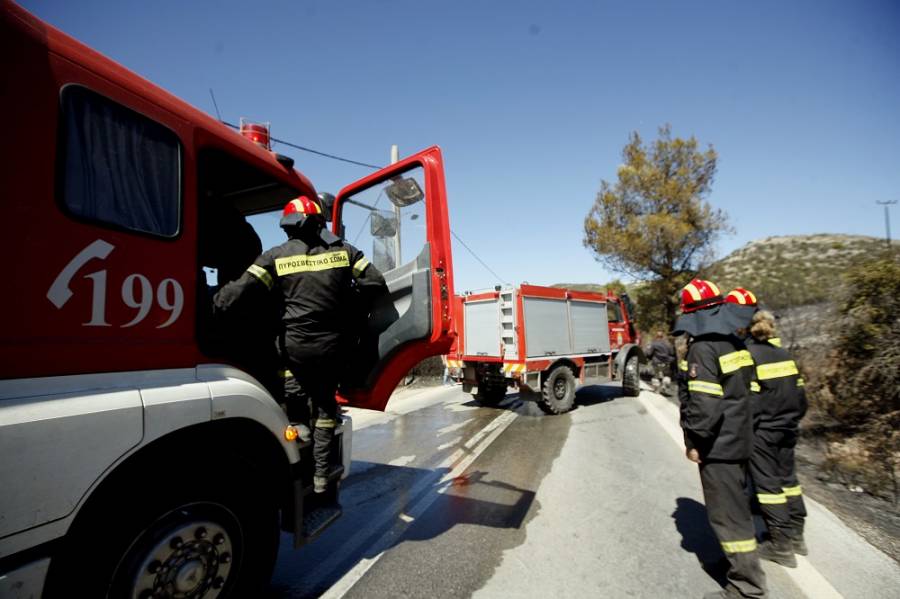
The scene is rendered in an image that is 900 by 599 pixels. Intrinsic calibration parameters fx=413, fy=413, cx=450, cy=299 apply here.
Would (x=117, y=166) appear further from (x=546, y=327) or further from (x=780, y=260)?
(x=780, y=260)

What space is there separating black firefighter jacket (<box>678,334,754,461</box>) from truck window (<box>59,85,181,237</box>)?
306 cm

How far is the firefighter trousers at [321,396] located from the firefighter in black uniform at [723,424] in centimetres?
224

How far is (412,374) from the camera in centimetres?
1259

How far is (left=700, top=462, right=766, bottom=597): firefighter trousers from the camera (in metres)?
2.39

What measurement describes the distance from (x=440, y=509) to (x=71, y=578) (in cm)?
282

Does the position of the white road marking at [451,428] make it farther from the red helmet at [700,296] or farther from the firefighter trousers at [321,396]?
the red helmet at [700,296]

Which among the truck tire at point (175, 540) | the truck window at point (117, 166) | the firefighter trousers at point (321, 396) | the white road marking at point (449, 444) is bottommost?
the white road marking at point (449, 444)

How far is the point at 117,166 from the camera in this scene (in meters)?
1.72

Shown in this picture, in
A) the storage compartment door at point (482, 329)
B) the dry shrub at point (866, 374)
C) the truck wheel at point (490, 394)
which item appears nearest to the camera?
the dry shrub at point (866, 374)

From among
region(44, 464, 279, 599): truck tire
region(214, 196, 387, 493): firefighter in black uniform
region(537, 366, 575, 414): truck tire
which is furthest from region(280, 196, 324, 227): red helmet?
region(537, 366, 575, 414): truck tire

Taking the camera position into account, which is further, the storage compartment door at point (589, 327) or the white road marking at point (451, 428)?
the storage compartment door at point (589, 327)

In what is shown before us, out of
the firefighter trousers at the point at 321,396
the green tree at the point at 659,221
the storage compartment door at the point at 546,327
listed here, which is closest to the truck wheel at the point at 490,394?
the storage compartment door at the point at 546,327

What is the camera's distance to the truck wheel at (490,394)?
29.3 feet

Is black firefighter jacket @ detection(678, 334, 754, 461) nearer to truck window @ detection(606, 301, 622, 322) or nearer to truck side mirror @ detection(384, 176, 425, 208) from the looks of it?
truck side mirror @ detection(384, 176, 425, 208)
